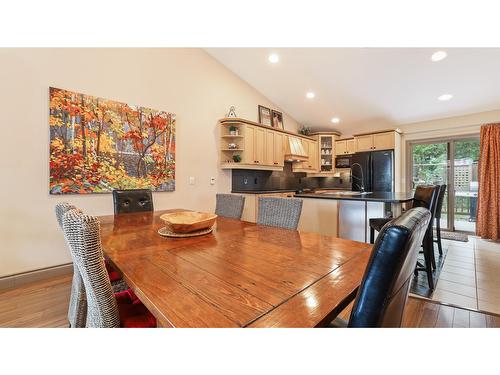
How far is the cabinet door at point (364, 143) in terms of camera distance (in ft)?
16.8

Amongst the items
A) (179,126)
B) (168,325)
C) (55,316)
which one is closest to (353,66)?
(179,126)

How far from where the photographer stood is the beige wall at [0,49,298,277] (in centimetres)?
233

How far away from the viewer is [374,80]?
12.6 feet

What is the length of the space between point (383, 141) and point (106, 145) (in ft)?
16.7

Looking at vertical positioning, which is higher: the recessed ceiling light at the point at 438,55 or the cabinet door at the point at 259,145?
the recessed ceiling light at the point at 438,55

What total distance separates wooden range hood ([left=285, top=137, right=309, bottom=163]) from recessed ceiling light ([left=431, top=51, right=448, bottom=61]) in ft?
8.76

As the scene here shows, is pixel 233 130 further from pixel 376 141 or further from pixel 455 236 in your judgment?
pixel 455 236

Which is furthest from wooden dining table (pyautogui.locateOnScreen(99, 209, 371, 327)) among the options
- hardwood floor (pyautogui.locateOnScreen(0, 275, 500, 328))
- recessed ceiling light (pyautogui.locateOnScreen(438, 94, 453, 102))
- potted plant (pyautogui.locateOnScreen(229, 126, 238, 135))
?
recessed ceiling light (pyautogui.locateOnScreen(438, 94, 453, 102))

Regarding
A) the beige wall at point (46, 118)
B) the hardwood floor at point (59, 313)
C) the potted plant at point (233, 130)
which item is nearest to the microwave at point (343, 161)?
the potted plant at point (233, 130)

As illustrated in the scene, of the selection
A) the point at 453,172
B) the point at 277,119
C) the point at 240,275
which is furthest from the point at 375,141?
the point at 240,275

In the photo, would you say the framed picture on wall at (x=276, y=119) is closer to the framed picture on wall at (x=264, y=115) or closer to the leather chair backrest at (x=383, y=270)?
the framed picture on wall at (x=264, y=115)

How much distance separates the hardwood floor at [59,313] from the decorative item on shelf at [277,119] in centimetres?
413
